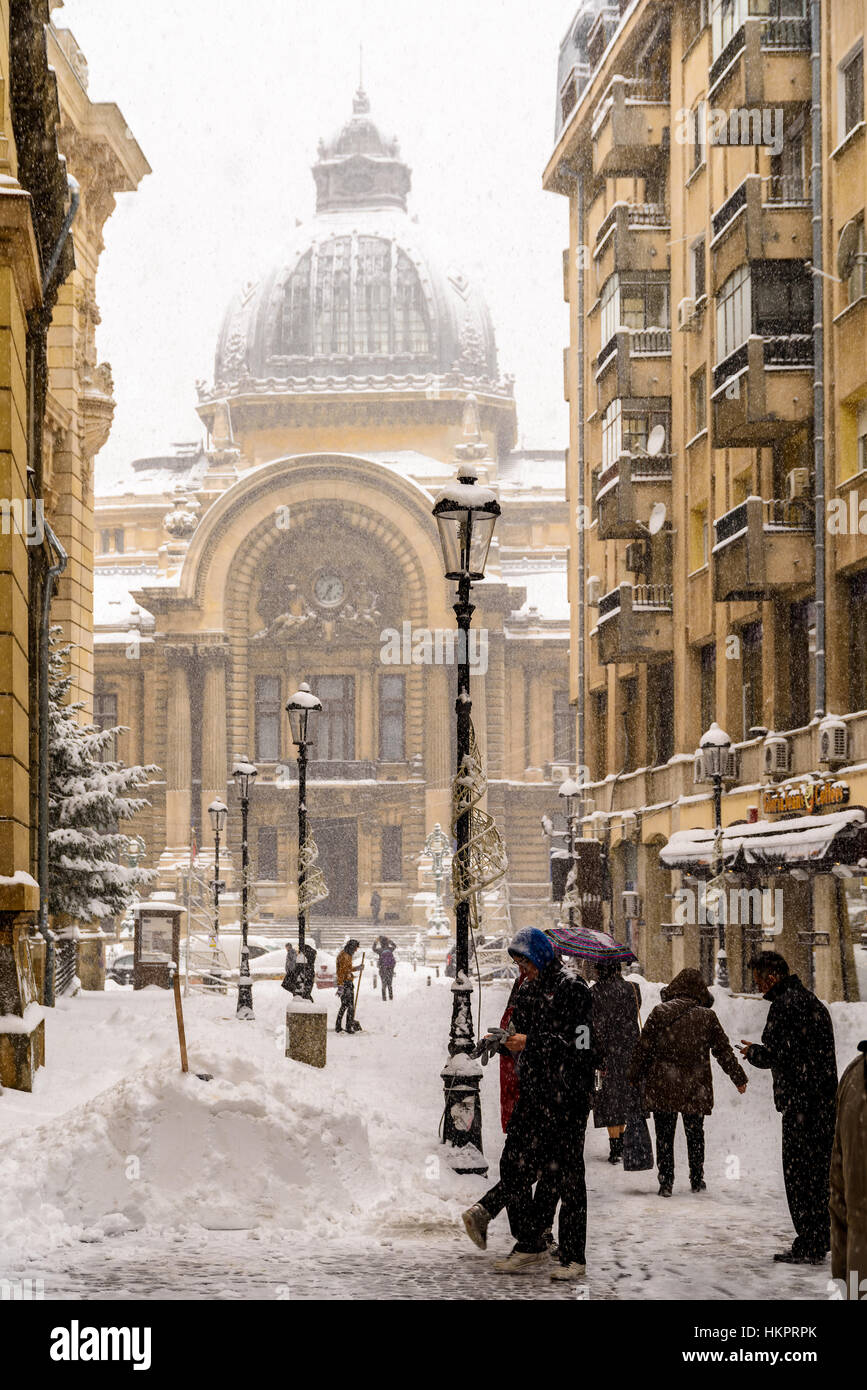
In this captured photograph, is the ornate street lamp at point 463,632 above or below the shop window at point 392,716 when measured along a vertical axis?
below

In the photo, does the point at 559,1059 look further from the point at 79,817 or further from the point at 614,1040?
the point at 79,817

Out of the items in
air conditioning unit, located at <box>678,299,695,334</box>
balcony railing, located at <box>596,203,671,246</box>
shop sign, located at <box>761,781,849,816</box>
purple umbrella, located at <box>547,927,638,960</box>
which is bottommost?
purple umbrella, located at <box>547,927,638,960</box>

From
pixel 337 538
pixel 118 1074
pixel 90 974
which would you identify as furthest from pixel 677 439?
pixel 337 538

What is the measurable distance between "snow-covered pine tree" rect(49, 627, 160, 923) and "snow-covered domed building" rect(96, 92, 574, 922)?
37.9 metres

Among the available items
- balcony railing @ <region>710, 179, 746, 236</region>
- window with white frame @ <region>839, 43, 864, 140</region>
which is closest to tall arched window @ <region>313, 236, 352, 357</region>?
balcony railing @ <region>710, 179, 746, 236</region>

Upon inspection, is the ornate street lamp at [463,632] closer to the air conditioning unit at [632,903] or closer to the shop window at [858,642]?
the shop window at [858,642]

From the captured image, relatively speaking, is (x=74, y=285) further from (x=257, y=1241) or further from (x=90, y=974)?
(x=257, y=1241)

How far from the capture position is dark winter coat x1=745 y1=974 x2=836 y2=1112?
1015cm

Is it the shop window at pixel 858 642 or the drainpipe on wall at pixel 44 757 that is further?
the shop window at pixel 858 642

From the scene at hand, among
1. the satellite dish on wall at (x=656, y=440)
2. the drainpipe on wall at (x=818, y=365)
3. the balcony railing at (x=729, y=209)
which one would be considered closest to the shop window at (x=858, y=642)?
the drainpipe on wall at (x=818, y=365)

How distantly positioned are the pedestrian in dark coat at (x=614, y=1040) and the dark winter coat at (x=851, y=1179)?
25.4ft

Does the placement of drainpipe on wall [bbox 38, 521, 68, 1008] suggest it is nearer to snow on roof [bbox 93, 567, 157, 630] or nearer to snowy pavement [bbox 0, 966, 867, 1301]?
snowy pavement [bbox 0, 966, 867, 1301]

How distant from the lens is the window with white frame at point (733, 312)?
2870cm
